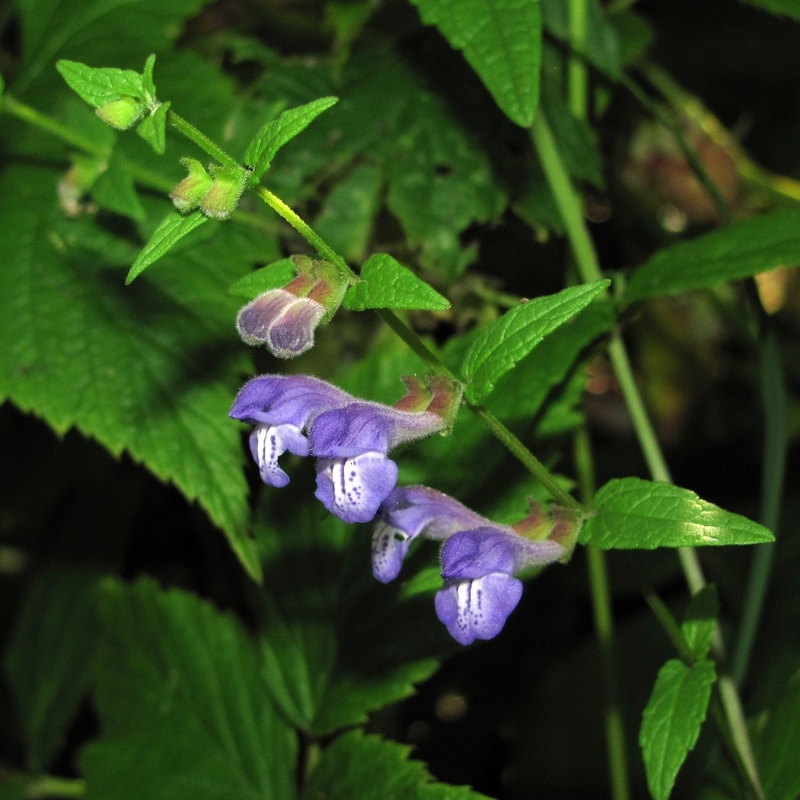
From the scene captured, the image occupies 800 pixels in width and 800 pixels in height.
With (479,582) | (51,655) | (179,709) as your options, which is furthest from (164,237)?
(51,655)

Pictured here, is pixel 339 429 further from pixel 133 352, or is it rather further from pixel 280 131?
pixel 133 352

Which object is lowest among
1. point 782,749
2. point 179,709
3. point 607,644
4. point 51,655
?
point 51,655

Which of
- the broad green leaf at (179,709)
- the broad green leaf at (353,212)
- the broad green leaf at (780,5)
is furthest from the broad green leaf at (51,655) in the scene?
the broad green leaf at (780,5)

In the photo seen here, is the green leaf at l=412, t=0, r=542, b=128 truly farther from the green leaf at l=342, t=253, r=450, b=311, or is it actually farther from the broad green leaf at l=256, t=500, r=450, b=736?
the broad green leaf at l=256, t=500, r=450, b=736

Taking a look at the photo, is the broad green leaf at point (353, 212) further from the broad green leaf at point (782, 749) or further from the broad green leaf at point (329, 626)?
the broad green leaf at point (782, 749)

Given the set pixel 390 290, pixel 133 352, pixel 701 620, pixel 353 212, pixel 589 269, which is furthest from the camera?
pixel 353 212

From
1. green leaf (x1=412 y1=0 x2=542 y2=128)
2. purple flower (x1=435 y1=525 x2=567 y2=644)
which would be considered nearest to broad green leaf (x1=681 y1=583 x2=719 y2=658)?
purple flower (x1=435 y1=525 x2=567 y2=644)
